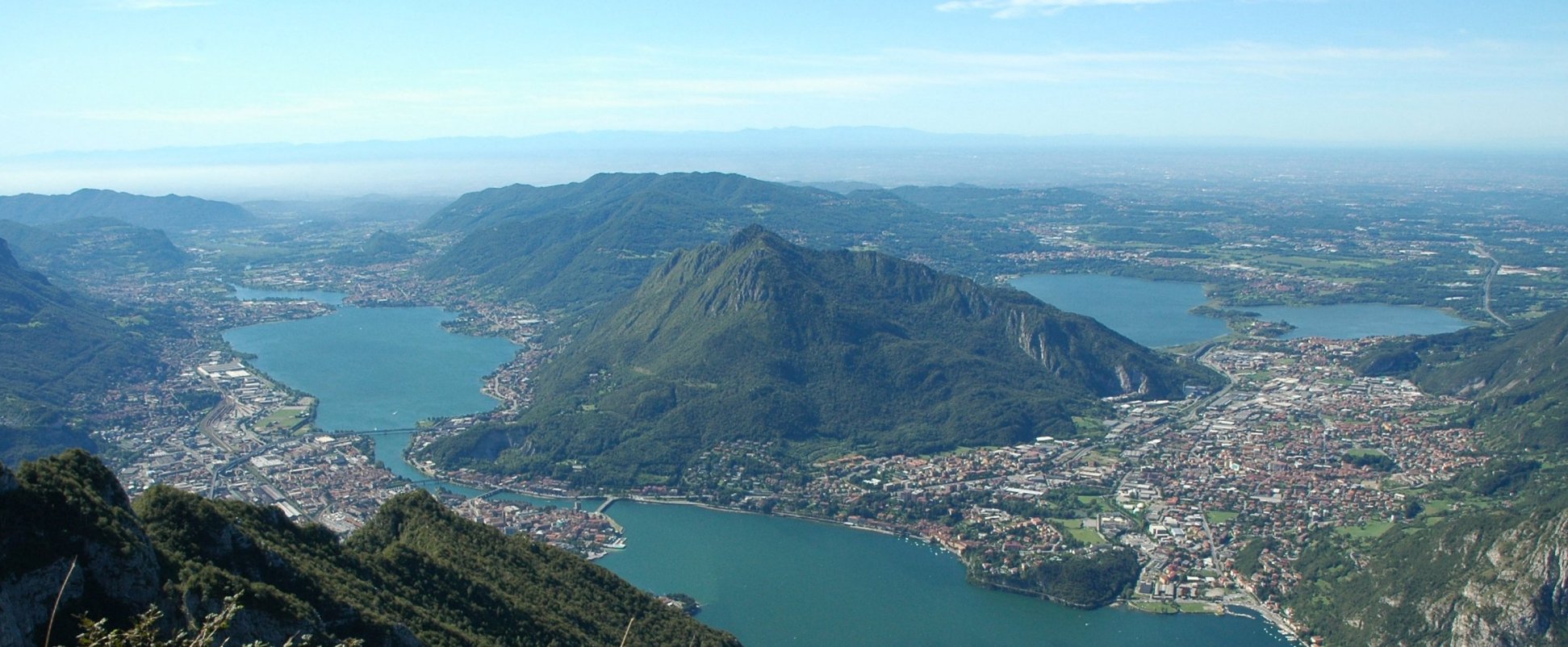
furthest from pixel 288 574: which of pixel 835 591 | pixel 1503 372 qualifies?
pixel 1503 372

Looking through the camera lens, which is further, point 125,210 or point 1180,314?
point 125,210

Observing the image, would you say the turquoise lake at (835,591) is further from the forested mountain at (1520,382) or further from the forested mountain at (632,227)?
the forested mountain at (632,227)

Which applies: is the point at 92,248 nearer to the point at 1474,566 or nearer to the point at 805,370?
the point at 805,370

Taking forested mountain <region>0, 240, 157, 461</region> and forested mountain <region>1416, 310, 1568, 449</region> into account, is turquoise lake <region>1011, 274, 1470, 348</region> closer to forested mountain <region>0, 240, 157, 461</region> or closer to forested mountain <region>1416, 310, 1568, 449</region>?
forested mountain <region>1416, 310, 1568, 449</region>

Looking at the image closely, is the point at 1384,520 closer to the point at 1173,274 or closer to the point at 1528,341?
the point at 1528,341

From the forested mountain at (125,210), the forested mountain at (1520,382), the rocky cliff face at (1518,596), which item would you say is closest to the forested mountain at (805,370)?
the forested mountain at (1520,382)

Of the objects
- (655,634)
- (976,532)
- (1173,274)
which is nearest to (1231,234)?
(1173,274)

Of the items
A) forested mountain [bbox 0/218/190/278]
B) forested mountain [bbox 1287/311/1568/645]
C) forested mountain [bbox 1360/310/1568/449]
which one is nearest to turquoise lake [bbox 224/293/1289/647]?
forested mountain [bbox 1287/311/1568/645]
